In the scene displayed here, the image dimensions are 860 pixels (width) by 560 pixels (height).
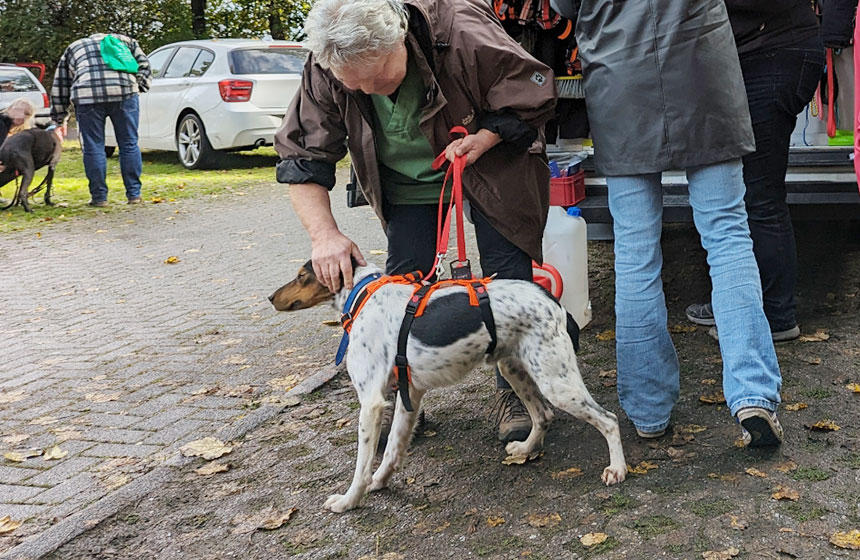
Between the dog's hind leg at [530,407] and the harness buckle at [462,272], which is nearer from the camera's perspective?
the harness buckle at [462,272]

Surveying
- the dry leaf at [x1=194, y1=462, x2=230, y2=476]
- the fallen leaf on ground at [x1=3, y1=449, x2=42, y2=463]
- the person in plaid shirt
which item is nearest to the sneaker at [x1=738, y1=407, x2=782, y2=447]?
the dry leaf at [x1=194, y1=462, x2=230, y2=476]

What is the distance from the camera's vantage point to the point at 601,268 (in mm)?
6820

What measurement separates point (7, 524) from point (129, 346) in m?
2.49

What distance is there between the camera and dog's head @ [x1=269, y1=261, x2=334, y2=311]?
11.9ft

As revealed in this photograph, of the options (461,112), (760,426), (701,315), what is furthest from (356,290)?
(701,315)

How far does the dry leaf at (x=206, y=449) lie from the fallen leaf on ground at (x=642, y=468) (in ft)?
5.75

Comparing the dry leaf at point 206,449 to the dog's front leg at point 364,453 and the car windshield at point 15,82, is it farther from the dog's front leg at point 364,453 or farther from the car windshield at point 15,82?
the car windshield at point 15,82

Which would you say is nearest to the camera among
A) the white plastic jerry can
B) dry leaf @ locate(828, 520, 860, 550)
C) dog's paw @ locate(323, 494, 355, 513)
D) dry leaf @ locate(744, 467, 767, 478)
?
dry leaf @ locate(828, 520, 860, 550)

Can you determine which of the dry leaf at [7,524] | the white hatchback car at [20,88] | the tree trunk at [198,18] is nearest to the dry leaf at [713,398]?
the dry leaf at [7,524]

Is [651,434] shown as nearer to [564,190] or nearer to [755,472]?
[755,472]

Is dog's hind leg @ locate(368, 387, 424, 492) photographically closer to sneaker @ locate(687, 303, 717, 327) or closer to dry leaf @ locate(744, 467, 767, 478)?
dry leaf @ locate(744, 467, 767, 478)

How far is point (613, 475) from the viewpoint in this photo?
3.38 meters

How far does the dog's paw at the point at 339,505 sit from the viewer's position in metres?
3.41

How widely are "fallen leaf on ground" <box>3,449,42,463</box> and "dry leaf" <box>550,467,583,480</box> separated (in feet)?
7.73
